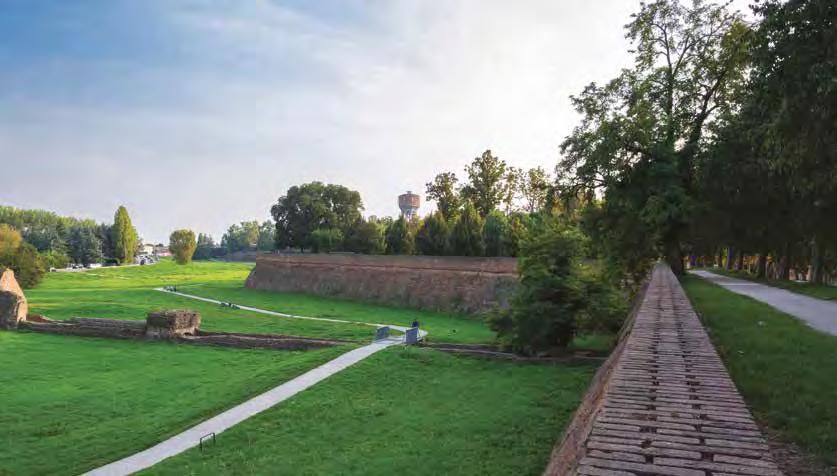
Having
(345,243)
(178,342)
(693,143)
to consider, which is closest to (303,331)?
(178,342)

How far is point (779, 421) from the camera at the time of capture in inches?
238

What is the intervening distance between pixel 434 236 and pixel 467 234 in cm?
414

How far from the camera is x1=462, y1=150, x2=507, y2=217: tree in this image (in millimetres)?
54469

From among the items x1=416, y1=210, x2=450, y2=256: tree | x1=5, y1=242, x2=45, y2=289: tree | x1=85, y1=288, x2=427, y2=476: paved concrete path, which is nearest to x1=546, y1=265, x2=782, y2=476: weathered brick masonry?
x1=85, y1=288, x2=427, y2=476: paved concrete path

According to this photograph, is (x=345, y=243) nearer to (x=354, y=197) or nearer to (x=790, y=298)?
(x=354, y=197)

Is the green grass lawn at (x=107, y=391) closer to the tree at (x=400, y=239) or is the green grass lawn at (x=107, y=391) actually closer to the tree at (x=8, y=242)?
the tree at (x=8, y=242)

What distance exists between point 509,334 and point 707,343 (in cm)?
1319

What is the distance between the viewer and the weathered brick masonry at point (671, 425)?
2.85m

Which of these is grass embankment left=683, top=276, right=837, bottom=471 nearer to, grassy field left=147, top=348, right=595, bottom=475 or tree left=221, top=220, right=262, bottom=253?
grassy field left=147, top=348, right=595, bottom=475

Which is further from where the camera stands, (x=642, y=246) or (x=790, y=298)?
(x=642, y=246)

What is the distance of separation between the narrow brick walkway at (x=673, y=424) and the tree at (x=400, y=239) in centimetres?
4965

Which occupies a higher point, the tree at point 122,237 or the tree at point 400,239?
the tree at point 400,239

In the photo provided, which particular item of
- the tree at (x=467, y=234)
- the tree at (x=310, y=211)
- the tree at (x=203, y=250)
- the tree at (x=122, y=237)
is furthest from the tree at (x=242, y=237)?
the tree at (x=467, y=234)

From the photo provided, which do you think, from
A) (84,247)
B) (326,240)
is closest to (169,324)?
(326,240)
